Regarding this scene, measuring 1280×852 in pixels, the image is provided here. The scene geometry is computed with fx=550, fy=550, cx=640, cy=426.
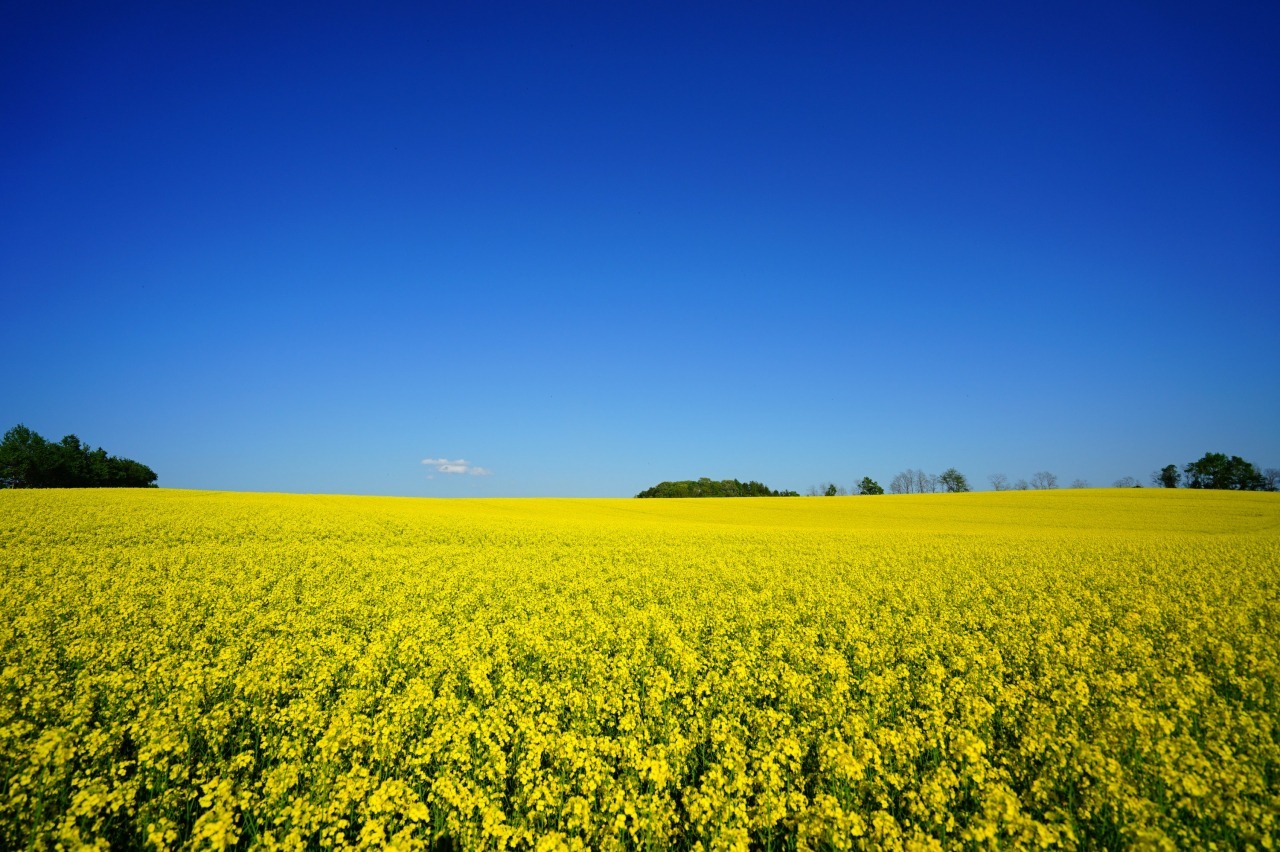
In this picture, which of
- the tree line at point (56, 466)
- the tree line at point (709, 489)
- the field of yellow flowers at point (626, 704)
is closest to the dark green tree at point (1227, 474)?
the tree line at point (709, 489)

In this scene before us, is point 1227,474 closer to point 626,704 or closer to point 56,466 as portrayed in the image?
point 626,704

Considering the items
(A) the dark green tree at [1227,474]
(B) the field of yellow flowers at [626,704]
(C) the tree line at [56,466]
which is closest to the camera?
(B) the field of yellow flowers at [626,704]

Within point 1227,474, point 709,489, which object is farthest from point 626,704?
point 1227,474

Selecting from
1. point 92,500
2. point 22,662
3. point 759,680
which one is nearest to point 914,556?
point 759,680

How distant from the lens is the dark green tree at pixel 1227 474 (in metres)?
89.2

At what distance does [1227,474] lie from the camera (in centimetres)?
9019

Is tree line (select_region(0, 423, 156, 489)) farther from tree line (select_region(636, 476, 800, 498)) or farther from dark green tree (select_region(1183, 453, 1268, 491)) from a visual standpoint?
dark green tree (select_region(1183, 453, 1268, 491))

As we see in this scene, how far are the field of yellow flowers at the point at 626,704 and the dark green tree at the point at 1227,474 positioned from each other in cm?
10370

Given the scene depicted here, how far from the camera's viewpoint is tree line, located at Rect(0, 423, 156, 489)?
6950 cm

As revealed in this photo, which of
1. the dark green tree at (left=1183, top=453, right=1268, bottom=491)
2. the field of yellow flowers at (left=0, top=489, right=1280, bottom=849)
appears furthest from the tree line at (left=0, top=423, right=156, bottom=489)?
the dark green tree at (left=1183, top=453, right=1268, bottom=491)

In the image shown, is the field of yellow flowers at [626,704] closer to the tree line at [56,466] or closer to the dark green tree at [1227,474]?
the tree line at [56,466]

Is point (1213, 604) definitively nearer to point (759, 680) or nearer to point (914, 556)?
point (914, 556)

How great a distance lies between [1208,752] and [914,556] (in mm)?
17785

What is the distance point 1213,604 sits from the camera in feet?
44.1
